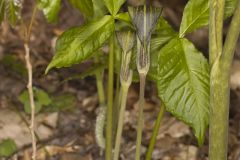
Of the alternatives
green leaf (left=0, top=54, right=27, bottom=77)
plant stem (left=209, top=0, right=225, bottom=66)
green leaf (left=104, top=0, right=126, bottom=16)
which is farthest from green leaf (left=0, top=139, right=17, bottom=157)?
plant stem (left=209, top=0, right=225, bottom=66)

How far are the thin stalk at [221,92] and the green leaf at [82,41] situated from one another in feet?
0.71

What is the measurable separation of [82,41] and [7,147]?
43.5 inches

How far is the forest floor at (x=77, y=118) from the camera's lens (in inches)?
83.1

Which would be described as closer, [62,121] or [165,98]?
[165,98]

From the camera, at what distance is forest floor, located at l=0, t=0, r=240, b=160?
2111mm

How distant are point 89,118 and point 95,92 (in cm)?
23

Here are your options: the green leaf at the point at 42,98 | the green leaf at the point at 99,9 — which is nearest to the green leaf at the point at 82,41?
the green leaf at the point at 99,9

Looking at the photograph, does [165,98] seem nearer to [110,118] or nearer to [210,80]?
[210,80]

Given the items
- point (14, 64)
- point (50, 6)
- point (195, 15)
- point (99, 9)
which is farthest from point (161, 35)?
point (14, 64)

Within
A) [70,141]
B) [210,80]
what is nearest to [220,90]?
[210,80]

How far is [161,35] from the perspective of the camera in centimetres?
117

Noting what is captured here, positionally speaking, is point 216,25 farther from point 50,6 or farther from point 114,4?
point 50,6

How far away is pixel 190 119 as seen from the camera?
3.62 ft

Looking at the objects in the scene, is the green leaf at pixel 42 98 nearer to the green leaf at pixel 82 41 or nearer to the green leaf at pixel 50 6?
the green leaf at pixel 50 6
